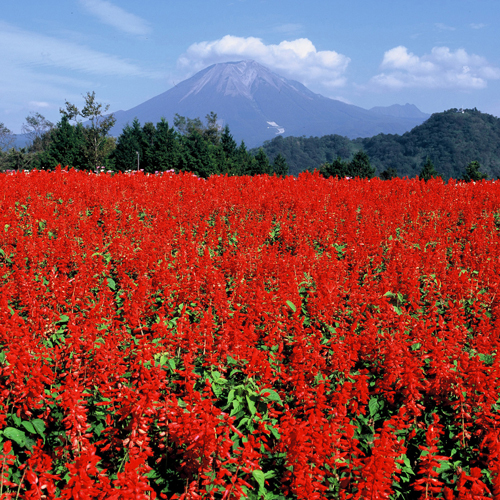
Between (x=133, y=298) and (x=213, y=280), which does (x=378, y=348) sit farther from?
(x=133, y=298)

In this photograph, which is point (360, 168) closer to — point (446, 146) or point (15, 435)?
point (15, 435)

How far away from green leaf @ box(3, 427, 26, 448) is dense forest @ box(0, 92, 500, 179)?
25851 millimetres

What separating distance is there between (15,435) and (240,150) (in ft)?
162

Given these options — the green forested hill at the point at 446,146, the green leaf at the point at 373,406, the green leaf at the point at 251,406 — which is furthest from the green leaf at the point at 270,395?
the green forested hill at the point at 446,146

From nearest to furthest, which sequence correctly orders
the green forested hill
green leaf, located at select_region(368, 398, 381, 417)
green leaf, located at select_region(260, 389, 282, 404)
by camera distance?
green leaf, located at select_region(260, 389, 282, 404), green leaf, located at select_region(368, 398, 381, 417), the green forested hill

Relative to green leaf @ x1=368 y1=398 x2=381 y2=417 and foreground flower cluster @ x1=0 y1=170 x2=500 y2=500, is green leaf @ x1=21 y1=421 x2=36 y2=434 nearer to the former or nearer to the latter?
foreground flower cluster @ x1=0 y1=170 x2=500 y2=500

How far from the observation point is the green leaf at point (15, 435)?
344 cm

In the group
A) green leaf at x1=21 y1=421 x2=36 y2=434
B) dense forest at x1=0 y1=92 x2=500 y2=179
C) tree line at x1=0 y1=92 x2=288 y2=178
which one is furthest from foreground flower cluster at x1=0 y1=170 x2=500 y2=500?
tree line at x1=0 y1=92 x2=288 y2=178

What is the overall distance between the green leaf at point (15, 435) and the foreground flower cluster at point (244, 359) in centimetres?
3

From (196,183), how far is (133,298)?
329 inches

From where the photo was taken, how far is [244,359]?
4.10 metres

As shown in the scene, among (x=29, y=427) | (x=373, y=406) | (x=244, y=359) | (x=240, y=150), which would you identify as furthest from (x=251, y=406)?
(x=240, y=150)

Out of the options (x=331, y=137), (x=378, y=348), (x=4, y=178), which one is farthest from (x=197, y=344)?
(x=331, y=137)

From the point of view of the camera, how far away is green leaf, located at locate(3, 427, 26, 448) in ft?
11.3
